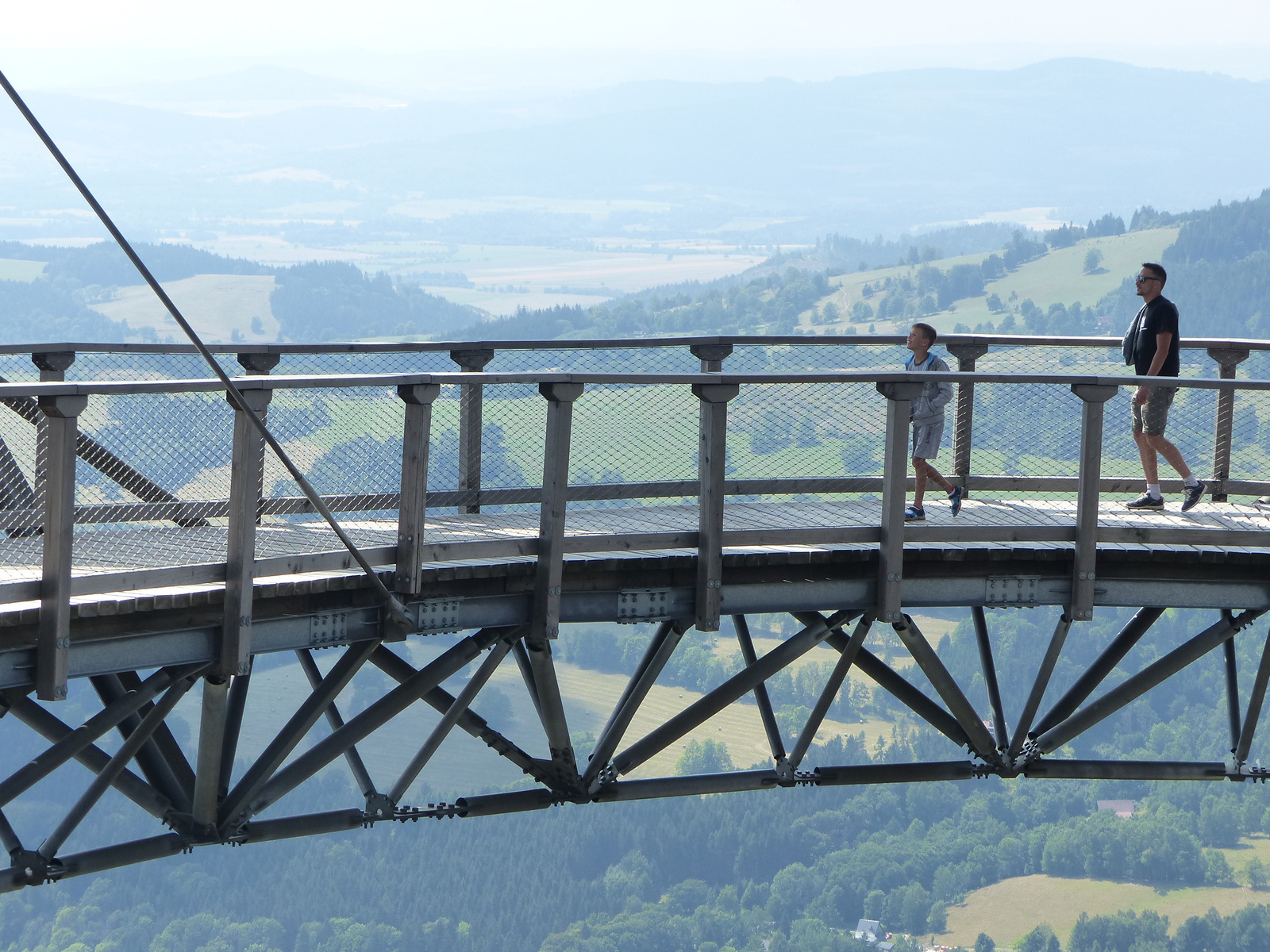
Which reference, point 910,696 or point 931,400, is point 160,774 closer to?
point 910,696

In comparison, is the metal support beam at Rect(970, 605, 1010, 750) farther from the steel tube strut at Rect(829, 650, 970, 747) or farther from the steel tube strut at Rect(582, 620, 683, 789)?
the steel tube strut at Rect(582, 620, 683, 789)

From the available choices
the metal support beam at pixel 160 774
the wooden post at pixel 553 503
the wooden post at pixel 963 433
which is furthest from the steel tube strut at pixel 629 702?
the wooden post at pixel 963 433

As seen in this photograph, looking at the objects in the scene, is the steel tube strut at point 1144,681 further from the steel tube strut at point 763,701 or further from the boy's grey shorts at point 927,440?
the boy's grey shorts at point 927,440

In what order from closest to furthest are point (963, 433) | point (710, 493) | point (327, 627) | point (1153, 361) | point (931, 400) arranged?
point (327, 627) → point (710, 493) → point (931, 400) → point (1153, 361) → point (963, 433)

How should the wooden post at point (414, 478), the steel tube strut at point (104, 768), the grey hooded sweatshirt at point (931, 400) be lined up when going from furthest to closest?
1. the grey hooded sweatshirt at point (931, 400)
2. the steel tube strut at point (104, 768)
3. the wooden post at point (414, 478)

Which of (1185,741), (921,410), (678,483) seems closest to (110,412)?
(678,483)

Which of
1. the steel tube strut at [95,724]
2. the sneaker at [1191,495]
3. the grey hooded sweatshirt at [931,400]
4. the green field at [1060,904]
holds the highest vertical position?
the grey hooded sweatshirt at [931,400]

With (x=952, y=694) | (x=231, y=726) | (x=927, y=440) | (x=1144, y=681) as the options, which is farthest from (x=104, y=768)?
(x=1144, y=681)
